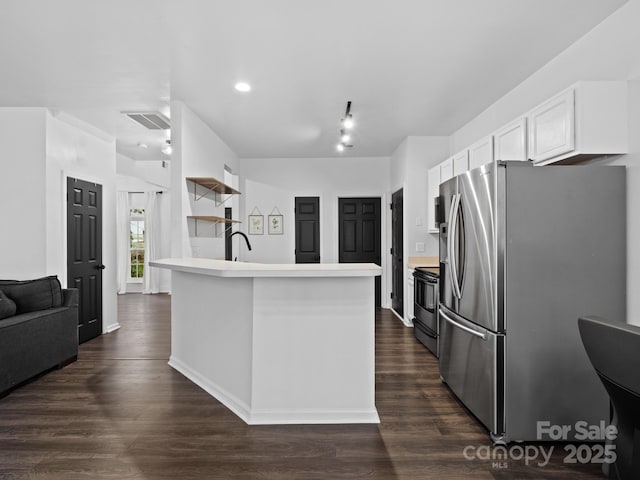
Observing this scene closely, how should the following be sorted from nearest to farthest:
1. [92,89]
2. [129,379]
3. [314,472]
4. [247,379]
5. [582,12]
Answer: [314,472], [582,12], [247,379], [129,379], [92,89]

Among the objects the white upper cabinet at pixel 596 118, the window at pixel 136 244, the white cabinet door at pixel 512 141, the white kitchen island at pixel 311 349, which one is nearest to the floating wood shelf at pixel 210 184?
the white kitchen island at pixel 311 349

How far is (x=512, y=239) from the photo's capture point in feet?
7.35

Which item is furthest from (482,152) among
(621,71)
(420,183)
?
(420,183)

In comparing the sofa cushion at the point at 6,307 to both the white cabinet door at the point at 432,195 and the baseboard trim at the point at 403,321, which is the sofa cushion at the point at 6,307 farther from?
the white cabinet door at the point at 432,195

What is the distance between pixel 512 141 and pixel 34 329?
441cm

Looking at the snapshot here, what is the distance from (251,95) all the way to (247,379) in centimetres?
275

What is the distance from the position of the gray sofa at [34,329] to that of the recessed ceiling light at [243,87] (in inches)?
104

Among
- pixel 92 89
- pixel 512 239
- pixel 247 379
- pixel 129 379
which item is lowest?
pixel 129 379

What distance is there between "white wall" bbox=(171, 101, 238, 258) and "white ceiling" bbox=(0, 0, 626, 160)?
0.67ft

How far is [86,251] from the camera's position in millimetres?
4652

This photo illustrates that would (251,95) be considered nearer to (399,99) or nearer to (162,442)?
(399,99)

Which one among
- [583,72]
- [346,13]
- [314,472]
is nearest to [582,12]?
[583,72]

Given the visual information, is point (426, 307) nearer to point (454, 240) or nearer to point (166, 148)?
point (454, 240)

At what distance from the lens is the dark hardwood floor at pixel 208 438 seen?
201 cm
